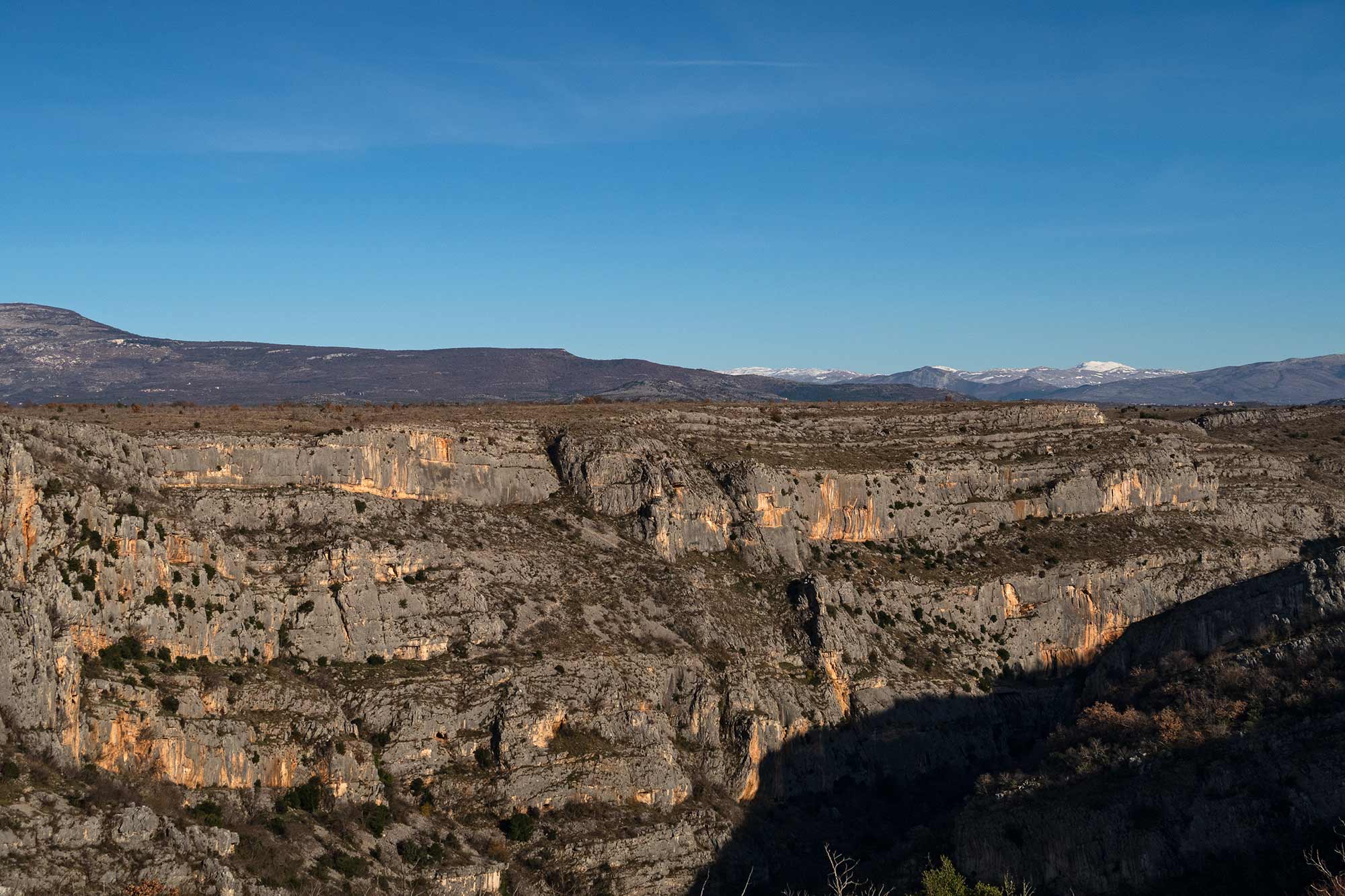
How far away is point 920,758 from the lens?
3814 inches

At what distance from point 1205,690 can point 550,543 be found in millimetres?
42367

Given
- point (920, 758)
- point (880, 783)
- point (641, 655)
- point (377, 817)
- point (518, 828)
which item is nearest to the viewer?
point (377, 817)

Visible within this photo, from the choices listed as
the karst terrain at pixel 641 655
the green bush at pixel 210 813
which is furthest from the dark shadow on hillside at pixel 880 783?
the green bush at pixel 210 813

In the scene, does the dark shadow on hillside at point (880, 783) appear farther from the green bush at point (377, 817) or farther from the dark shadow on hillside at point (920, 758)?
the green bush at point (377, 817)

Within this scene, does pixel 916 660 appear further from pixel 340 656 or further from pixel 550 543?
pixel 340 656

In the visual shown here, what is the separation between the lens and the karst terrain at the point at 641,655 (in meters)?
70.1

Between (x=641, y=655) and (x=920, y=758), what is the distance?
20.7m

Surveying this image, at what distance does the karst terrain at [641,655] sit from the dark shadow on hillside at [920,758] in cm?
26

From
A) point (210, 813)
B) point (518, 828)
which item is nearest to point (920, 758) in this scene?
point (518, 828)

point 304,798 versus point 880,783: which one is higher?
point 304,798

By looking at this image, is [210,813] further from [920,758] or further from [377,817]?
[920,758]

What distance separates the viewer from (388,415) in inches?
4387

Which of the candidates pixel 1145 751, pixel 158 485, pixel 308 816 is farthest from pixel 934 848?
pixel 158 485

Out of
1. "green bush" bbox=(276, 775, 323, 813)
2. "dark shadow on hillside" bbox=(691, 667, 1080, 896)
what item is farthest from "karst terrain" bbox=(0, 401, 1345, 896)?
"dark shadow on hillside" bbox=(691, 667, 1080, 896)
